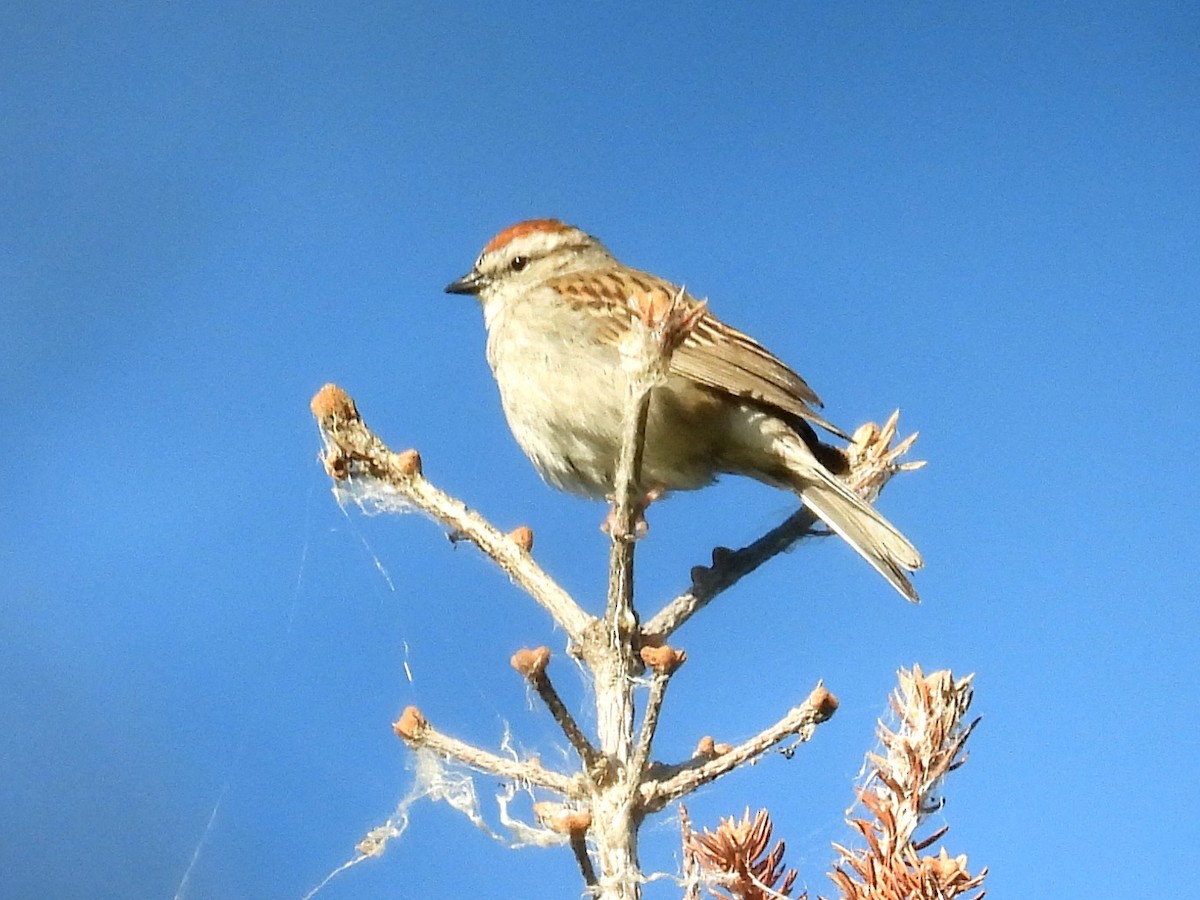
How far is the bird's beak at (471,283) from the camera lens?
10.4 ft

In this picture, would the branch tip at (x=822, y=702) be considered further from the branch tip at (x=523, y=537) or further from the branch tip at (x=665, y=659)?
the branch tip at (x=523, y=537)

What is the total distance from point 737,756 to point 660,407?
1153 mm

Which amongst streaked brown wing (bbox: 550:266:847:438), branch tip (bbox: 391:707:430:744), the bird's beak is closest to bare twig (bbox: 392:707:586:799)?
branch tip (bbox: 391:707:430:744)

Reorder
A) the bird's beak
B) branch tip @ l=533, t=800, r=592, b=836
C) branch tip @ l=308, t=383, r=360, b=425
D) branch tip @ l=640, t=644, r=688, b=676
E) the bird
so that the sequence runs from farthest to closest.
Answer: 1. the bird's beak
2. the bird
3. branch tip @ l=308, t=383, r=360, b=425
4. branch tip @ l=640, t=644, r=688, b=676
5. branch tip @ l=533, t=800, r=592, b=836

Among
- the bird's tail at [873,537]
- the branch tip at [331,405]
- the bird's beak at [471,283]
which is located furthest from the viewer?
the bird's beak at [471,283]

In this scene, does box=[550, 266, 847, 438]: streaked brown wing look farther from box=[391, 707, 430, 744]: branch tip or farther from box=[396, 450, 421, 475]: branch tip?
box=[391, 707, 430, 744]: branch tip

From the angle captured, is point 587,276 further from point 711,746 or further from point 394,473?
point 711,746

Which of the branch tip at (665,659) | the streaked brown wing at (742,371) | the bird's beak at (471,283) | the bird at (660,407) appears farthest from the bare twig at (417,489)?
the bird's beak at (471,283)

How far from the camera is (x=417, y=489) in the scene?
167 centimetres

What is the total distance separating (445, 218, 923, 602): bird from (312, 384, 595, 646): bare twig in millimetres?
671

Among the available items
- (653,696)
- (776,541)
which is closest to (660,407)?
(776,541)

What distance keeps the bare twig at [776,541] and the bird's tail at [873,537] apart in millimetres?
48

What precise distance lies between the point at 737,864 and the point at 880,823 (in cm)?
21

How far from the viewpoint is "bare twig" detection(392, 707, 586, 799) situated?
140 centimetres
